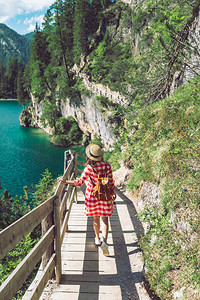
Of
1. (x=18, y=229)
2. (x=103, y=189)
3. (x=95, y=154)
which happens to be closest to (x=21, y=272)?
(x=18, y=229)

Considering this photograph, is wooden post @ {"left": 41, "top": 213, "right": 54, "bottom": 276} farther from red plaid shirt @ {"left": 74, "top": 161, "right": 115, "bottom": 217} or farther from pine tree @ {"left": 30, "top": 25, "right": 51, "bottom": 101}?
pine tree @ {"left": 30, "top": 25, "right": 51, "bottom": 101}

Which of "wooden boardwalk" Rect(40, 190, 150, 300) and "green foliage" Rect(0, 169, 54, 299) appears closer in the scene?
"wooden boardwalk" Rect(40, 190, 150, 300)

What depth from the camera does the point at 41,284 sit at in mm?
2506

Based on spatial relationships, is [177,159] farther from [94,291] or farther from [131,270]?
[94,291]

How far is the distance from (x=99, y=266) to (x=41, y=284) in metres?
1.29

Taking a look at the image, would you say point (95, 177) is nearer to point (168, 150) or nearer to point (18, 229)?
point (18, 229)

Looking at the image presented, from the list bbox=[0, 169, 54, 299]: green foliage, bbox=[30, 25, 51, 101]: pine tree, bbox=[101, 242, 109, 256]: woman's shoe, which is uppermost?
bbox=[30, 25, 51, 101]: pine tree

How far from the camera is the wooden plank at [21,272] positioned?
164 centimetres

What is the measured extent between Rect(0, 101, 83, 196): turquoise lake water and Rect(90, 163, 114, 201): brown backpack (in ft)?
68.6

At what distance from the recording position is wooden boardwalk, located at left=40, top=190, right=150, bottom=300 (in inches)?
119

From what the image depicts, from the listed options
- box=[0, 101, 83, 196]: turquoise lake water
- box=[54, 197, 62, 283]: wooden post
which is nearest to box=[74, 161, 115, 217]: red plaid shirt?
box=[54, 197, 62, 283]: wooden post

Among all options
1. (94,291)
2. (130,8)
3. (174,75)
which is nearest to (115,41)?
(130,8)

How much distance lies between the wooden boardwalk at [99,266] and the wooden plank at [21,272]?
91cm

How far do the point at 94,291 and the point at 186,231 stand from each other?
64.7 inches
